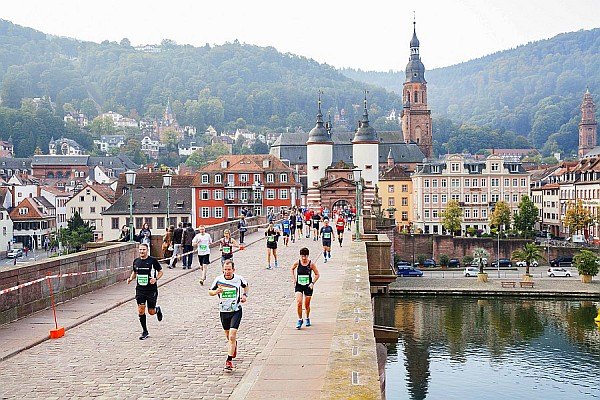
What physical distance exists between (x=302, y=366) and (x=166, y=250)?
17.2 m

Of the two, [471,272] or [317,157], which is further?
[317,157]

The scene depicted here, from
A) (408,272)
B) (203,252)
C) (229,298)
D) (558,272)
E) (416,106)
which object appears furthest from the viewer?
(416,106)

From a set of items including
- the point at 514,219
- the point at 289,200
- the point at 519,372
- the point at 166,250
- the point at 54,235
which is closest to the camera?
the point at 166,250

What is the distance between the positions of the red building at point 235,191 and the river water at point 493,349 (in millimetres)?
27781

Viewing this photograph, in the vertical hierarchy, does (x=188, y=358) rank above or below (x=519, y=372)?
above

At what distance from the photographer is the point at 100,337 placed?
570 inches

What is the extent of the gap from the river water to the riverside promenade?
1097cm

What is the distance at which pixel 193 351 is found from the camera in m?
13.1

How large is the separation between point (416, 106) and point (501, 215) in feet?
177

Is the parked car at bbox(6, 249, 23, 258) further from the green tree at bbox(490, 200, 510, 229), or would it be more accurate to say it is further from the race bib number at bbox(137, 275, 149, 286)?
the race bib number at bbox(137, 275, 149, 286)

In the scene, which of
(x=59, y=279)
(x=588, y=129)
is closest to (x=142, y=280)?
(x=59, y=279)

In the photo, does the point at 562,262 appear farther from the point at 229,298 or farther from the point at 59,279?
the point at 229,298

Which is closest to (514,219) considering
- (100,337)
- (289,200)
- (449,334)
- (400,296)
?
(289,200)

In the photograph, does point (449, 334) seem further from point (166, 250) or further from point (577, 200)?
point (577, 200)
